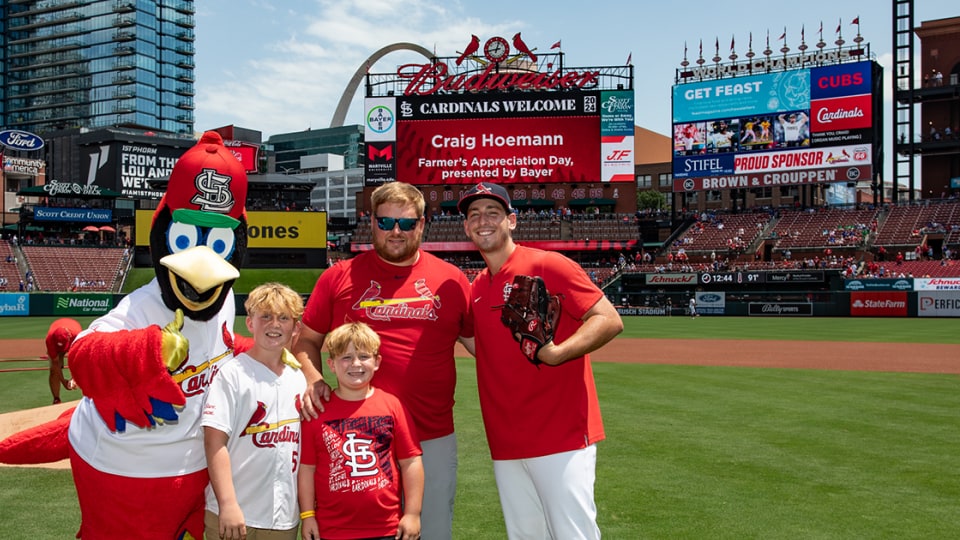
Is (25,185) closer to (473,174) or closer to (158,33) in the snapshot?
(158,33)

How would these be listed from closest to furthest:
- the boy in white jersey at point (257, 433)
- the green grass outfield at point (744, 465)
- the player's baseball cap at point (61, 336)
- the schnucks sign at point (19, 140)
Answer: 1. the boy in white jersey at point (257, 433)
2. the green grass outfield at point (744, 465)
3. the player's baseball cap at point (61, 336)
4. the schnucks sign at point (19, 140)

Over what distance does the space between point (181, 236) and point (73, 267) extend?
48051mm

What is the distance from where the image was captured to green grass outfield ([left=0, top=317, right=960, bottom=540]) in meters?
5.48

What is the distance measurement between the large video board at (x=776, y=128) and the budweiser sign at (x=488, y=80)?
23.4ft

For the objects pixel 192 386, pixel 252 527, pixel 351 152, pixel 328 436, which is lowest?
pixel 252 527

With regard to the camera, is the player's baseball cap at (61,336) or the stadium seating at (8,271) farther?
the stadium seating at (8,271)

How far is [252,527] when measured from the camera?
336cm

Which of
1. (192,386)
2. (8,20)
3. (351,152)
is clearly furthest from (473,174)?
(8,20)

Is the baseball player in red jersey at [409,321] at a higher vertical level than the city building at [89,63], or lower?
lower

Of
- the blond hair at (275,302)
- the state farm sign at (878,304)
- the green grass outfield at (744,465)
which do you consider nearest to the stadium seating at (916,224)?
the state farm sign at (878,304)

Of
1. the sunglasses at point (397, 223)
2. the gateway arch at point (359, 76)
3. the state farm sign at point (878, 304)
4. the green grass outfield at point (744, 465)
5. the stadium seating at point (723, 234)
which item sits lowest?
the green grass outfield at point (744, 465)

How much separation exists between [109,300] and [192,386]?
3855 centimetres

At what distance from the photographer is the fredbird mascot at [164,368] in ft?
9.59

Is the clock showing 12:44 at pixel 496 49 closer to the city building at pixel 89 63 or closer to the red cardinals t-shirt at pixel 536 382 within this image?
the red cardinals t-shirt at pixel 536 382
